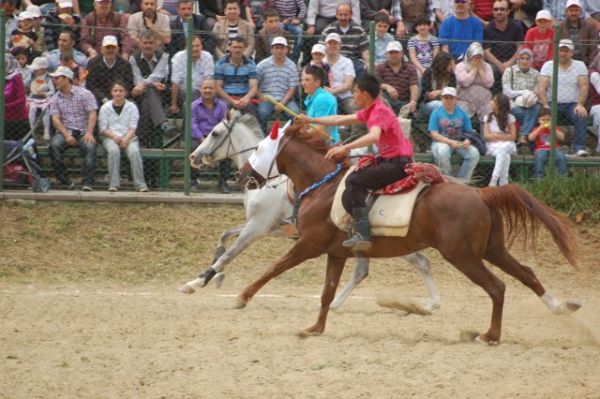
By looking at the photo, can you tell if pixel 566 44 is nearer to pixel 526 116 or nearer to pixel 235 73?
pixel 526 116

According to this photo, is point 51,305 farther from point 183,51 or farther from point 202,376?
point 183,51

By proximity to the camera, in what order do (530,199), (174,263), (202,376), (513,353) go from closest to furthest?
(202,376)
(513,353)
(530,199)
(174,263)

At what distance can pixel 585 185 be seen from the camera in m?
16.1

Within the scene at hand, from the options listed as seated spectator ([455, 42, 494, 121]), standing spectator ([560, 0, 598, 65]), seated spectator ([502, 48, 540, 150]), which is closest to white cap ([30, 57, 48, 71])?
seated spectator ([455, 42, 494, 121])

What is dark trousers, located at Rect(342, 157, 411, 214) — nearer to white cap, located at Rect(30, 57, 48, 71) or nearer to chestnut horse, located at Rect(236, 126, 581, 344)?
chestnut horse, located at Rect(236, 126, 581, 344)

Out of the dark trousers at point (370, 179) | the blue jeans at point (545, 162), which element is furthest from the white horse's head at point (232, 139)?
the blue jeans at point (545, 162)

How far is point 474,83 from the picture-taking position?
16.4 m

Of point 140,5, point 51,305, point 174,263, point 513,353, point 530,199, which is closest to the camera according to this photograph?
point 513,353

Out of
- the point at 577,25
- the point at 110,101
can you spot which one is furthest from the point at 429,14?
the point at 110,101

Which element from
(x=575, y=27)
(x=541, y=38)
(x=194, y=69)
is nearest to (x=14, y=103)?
(x=194, y=69)

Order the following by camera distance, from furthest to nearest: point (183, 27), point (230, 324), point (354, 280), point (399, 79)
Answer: point (183, 27)
point (399, 79)
point (354, 280)
point (230, 324)

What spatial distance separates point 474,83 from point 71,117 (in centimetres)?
546

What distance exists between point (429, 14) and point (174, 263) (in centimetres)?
620

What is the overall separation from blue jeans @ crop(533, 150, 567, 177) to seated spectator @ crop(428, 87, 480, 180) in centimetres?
A: 99
